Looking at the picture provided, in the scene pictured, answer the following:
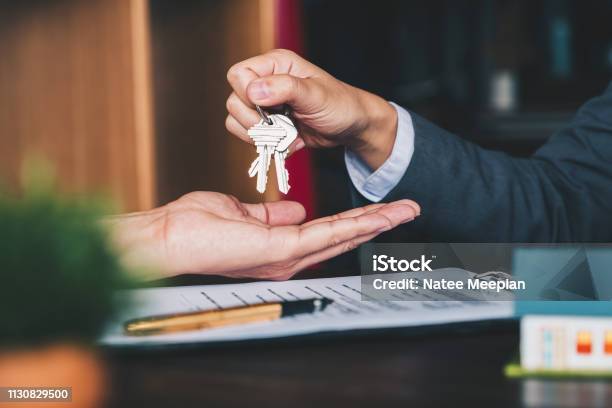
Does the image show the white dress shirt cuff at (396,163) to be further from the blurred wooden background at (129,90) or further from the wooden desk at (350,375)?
the blurred wooden background at (129,90)

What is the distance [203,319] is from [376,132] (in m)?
0.49

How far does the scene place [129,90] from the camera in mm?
1942

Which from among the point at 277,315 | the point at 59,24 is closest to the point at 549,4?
the point at 59,24

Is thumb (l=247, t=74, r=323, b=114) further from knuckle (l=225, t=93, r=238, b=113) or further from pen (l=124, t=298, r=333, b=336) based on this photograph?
pen (l=124, t=298, r=333, b=336)

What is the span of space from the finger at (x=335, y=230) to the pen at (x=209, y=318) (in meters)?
0.15

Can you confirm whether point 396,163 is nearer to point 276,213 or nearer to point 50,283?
point 276,213

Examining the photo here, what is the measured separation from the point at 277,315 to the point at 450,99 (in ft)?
9.84

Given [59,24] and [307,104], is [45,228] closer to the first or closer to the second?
[307,104]

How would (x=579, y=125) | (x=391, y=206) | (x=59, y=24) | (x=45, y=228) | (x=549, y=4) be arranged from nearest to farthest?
1. (x=45, y=228)
2. (x=391, y=206)
3. (x=579, y=125)
4. (x=59, y=24)
5. (x=549, y=4)

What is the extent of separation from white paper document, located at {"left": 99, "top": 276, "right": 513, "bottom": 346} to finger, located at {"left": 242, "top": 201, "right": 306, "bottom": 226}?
6.0 inches

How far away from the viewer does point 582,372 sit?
0.49 m

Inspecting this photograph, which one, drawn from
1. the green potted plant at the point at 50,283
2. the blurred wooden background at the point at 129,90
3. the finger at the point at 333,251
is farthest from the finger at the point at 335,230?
the blurred wooden background at the point at 129,90

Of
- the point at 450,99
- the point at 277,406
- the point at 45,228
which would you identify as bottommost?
the point at 277,406

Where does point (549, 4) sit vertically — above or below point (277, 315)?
Answer: above
